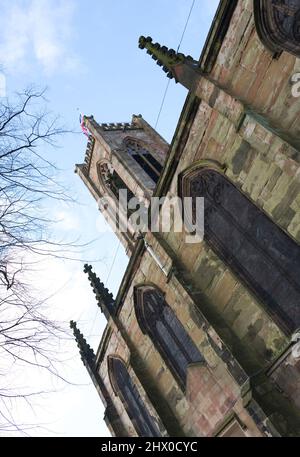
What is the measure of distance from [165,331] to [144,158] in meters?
14.6

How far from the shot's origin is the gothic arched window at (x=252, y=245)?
776cm

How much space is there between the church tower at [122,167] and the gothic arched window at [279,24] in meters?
12.1

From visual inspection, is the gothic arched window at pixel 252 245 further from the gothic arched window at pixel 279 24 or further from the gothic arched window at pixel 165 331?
the gothic arched window at pixel 279 24

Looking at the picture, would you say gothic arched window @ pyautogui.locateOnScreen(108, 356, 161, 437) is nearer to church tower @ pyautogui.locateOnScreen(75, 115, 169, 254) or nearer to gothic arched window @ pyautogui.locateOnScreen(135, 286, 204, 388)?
gothic arched window @ pyautogui.locateOnScreen(135, 286, 204, 388)

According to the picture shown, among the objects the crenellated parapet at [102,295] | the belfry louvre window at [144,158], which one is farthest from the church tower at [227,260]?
the belfry louvre window at [144,158]

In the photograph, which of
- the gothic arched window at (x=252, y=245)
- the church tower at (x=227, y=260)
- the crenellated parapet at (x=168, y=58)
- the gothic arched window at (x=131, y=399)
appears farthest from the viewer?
the gothic arched window at (x=131, y=399)

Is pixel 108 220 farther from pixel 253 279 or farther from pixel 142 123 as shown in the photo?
pixel 253 279

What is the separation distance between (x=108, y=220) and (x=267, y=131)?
1703cm

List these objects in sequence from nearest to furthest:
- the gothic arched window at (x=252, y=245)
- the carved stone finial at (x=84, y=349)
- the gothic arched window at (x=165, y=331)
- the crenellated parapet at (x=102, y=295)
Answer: the gothic arched window at (x=252, y=245)
the gothic arched window at (x=165, y=331)
the crenellated parapet at (x=102, y=295)
the carved stone finial at (x=84, y=349)

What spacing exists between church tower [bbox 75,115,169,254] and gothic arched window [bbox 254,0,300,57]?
12.1 metres

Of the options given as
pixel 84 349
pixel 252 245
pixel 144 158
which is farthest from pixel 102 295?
pixel 144 158

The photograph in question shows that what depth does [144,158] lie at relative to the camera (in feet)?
80.2

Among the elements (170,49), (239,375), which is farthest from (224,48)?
(239,375)

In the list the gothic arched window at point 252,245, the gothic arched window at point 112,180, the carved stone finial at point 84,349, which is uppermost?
the gothic arched window at point 112,180
